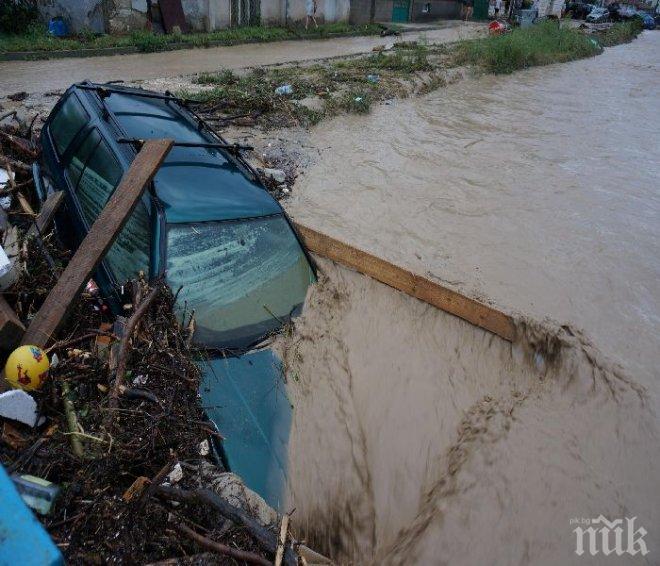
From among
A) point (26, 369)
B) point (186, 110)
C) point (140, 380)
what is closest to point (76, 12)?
point (186, 110)

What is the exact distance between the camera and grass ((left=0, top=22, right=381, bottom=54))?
13125 mm

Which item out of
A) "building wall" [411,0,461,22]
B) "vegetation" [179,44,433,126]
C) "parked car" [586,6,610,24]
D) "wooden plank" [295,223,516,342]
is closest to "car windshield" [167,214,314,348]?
"wooden plank" [295,223,516,342]

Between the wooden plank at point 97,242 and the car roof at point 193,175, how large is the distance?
0.66 ft

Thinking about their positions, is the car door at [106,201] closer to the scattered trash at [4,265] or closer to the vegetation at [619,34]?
the scattered trash at [4,265]

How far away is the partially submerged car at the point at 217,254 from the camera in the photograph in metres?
2.87

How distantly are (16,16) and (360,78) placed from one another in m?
10.4

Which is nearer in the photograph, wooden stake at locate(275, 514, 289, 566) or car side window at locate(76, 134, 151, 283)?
wooden stake at locate(275, 514, 289, 566)

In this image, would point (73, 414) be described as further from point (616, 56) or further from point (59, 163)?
point (616, 56)

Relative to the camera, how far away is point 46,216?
391 cm

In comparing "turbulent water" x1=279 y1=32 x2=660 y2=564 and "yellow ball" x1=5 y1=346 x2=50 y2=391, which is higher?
"yellow ball" x1=5 y1=346 x2=50 y2=391

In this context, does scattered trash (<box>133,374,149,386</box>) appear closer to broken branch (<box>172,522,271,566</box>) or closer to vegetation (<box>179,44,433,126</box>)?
broken branch (<box>172,522,271,566</box>)

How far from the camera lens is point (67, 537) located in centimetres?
208

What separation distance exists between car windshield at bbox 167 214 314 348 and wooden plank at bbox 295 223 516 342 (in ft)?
1.76

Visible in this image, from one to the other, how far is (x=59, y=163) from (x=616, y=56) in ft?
82.5
